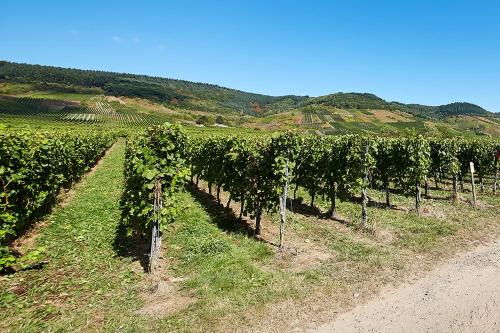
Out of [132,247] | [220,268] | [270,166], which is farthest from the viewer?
[270,166]

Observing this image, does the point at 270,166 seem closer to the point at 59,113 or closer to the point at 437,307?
the point at 437,307

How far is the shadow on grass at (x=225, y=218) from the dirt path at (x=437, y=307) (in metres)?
6.09

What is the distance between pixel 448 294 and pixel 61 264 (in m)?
12.3

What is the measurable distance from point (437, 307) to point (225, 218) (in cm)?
1130

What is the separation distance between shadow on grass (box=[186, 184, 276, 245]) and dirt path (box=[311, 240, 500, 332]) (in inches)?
240

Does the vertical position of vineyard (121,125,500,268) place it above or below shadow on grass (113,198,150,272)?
above

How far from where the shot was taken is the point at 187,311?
30.0ft

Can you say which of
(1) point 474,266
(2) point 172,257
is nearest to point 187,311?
(2) point 172,257

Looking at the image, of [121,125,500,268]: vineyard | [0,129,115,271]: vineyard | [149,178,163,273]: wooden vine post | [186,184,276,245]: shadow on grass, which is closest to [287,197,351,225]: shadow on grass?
[121,125,500,268]: vineyard

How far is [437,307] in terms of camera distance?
972 cm

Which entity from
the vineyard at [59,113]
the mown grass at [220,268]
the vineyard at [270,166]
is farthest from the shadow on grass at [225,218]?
the vineyard at [59,113]

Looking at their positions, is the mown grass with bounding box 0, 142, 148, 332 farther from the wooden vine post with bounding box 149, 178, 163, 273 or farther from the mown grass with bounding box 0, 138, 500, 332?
the wooden vine post with bounding box 149, 178, 163, 273

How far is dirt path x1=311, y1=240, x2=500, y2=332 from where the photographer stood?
28.8ft

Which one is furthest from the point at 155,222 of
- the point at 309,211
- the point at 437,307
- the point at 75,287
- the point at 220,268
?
the point at 309,211
